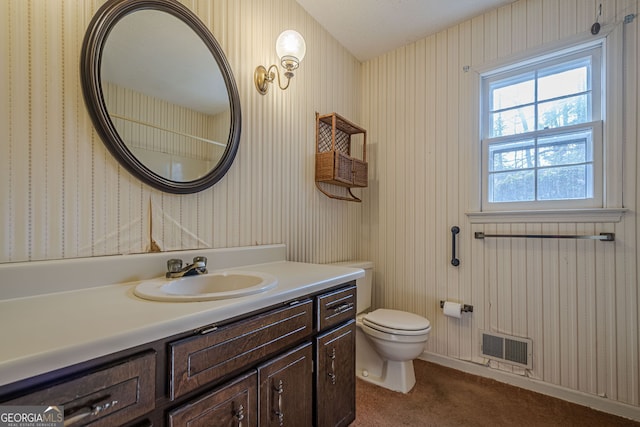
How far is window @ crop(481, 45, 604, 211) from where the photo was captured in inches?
66.8

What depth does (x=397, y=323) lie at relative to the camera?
1780 millimetres

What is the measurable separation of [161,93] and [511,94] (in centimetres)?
218

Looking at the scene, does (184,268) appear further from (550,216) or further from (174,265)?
(550,216)

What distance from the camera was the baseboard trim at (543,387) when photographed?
1556 mm

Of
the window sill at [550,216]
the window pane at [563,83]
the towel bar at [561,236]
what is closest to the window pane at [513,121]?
the window pane at [563,83]

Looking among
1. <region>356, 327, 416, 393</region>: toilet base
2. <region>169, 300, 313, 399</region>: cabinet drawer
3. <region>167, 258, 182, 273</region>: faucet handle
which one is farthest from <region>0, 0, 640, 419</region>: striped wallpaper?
<region>169, 300, 313, 399</region>: cabinet drawer

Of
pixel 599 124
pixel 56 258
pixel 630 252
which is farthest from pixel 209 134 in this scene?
pixel 630 252

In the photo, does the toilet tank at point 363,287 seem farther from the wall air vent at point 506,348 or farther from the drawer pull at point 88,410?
the drawer pull at point 88,410

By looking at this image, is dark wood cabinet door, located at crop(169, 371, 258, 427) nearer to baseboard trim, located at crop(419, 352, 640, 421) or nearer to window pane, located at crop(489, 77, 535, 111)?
baseboard trim, located at crop(419, 352, 640, 421)

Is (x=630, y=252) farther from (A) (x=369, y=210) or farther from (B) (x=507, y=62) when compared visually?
(A) (x=369, y=210)

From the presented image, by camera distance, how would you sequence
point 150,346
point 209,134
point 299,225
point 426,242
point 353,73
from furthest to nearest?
1. point 353,73
2. point 426,242
3. point 299,225
4. point 209,134
5. point 150,346

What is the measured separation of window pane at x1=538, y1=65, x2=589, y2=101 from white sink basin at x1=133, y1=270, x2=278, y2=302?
2.10m

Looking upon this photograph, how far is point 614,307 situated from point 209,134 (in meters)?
2.37

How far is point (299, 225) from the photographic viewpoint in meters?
1.90
